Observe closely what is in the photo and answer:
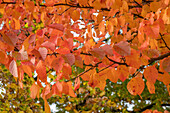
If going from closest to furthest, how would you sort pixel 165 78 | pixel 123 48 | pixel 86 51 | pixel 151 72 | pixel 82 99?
pixel 123 48 < pixel 151 72 < pixel 165 78 < pixel 86 51 < pixel 82 99

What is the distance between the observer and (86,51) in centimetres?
160

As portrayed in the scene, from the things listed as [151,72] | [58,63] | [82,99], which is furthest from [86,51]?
[82,99]

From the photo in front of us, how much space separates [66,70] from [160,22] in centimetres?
78

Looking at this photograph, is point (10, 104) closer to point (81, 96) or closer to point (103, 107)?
point (81, 96)

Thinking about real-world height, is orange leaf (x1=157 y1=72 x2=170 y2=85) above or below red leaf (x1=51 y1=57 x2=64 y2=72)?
below

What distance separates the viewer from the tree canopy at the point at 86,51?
111cm

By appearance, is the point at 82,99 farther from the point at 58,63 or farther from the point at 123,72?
the point at 58,63

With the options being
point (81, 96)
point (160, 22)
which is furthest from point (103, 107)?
point (160, 22)

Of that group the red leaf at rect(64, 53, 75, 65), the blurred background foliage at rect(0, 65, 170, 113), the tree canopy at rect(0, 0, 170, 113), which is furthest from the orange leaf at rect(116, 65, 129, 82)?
the blurred background foliage at rect(0, 65, 170, 113)

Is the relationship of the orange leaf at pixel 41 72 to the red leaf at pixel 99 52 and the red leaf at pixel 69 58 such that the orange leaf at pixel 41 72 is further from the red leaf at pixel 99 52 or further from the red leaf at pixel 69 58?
the red leaf at pixel 99 52

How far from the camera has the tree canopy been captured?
3.63 ft

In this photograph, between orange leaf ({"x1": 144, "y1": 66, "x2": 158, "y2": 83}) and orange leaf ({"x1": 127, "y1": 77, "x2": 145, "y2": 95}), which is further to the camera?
orange leaf ({"x1": 127, "y1": 77, "x2": 145, "y2": 95})

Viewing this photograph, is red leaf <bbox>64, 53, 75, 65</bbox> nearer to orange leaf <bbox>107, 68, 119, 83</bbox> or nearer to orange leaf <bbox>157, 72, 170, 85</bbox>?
orange leaf <bbox>107, 68, 119, 83</bbox>

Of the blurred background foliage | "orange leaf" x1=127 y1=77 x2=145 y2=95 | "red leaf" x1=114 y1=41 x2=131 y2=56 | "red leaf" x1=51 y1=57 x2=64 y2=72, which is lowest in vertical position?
"orange leaf" x1=127 y1=77 x2=145 y2=95
